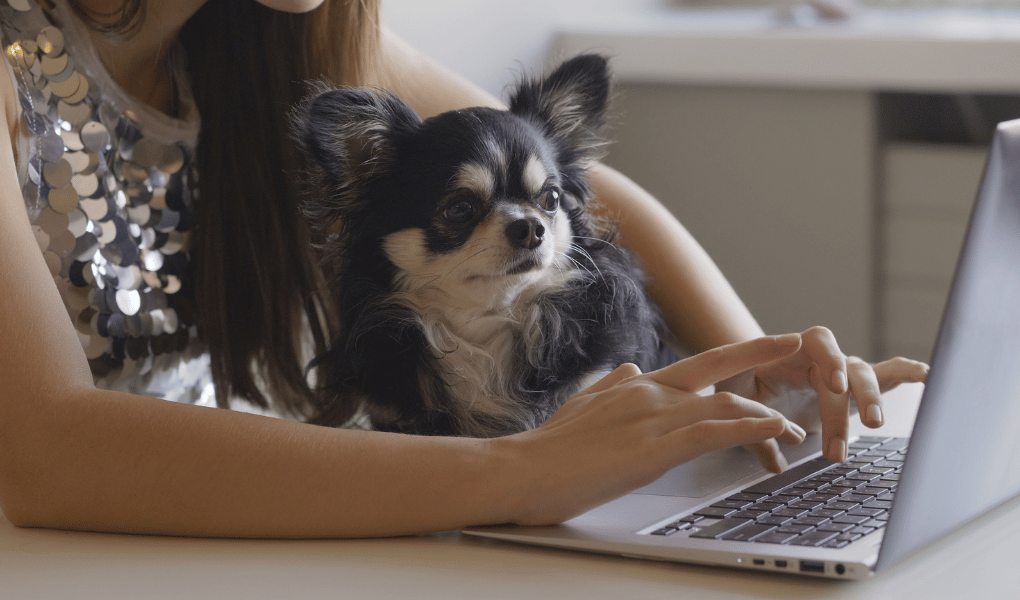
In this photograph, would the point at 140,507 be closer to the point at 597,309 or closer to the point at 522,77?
the point at 597,309

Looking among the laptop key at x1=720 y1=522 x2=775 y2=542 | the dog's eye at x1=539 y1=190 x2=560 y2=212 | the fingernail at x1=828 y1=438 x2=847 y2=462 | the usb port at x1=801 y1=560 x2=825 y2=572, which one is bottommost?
the fingernail at x1=828 y1=438 x2=847 y2=462

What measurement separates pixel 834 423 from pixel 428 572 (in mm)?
393

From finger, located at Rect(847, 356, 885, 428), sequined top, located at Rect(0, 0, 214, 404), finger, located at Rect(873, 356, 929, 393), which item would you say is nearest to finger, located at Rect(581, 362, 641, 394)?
finger, located at Rect(847, 356, 885, 428)

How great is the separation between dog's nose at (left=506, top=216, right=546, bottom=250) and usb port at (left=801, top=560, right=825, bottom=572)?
44 cm

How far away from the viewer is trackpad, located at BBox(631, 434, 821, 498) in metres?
0.82

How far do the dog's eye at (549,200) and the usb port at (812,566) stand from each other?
1.66ft

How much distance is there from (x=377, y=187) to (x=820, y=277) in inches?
75.6

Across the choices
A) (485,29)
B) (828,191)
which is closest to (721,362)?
(485,29)

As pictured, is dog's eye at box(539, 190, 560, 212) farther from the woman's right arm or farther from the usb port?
the usb port

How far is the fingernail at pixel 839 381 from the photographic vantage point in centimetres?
84

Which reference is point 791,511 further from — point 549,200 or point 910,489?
point 549,200

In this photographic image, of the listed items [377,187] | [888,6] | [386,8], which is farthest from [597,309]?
[888,6]

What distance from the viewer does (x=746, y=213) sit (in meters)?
2.76

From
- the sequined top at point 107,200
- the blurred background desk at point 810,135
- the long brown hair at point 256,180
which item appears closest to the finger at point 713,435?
the long brown hair at point 256,180
